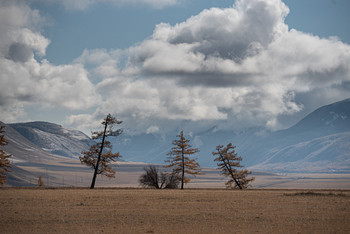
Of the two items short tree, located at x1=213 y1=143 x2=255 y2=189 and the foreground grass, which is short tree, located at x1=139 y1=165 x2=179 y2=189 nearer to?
short tree, located at x1=213 y1=143 x2=255 y2=189

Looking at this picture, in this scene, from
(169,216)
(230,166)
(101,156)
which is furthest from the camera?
(230,166)

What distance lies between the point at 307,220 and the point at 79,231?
1486 cm

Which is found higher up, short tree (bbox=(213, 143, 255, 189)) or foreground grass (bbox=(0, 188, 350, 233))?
short tree (bbox=(213, 143, 255, 189))

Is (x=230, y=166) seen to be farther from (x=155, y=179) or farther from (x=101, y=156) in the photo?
(x=101, y=156)

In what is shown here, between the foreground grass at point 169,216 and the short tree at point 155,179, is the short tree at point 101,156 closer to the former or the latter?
the short tree at point 155,179

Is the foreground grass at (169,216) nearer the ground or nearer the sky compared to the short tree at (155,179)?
nearer the ground

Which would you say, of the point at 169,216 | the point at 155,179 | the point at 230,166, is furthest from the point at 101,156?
the point at 169,216

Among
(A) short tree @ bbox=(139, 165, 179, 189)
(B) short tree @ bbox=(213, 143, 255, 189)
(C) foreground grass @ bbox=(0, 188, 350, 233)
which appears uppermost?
(B) short tree @ bbox=(213, 143, 255, 189)

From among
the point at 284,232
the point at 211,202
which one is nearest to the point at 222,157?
the point at 211,202

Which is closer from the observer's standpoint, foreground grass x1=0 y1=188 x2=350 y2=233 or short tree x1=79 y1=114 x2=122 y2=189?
foreground grass x1=0 y1=188 x2=350 y2=233

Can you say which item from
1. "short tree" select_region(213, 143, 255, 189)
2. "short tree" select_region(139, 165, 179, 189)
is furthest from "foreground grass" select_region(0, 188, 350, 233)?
"short tree" select_region(213, 143, 255, 189)

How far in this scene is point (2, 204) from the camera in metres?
34.5

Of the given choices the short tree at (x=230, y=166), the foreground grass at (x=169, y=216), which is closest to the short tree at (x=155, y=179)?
the short tree at (x=230, y=166)

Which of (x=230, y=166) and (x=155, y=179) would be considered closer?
(x=155, y=179)
